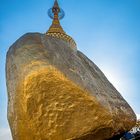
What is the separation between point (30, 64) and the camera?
2078mm

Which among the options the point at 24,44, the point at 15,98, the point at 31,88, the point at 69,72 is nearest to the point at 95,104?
the point at 69,72

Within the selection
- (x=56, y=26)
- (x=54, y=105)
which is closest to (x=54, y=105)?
(x=54, y=105)

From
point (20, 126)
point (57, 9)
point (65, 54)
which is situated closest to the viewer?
point (20, 126)

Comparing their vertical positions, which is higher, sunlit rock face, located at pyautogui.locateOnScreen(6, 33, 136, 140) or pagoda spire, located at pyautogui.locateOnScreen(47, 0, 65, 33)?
pagoda spire, located at pyautogui.locateOnScreen(47, 0, 65, 33)

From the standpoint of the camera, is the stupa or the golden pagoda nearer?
the stupa

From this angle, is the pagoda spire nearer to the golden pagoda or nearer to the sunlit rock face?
the golden pagoda

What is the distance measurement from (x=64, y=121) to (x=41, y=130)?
0.20 m

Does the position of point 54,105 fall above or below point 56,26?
below

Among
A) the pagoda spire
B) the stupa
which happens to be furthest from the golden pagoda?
the stupa

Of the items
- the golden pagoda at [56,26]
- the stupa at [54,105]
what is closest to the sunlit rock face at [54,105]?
the stupa at [54,105]

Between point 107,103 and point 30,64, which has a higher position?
point 30,64

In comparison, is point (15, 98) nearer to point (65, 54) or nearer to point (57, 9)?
point (65, 54)

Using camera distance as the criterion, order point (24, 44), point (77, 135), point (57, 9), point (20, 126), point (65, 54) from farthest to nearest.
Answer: point (57, 9) < point (65, 54) < point (24, 44) < point (20, 126) < point (77, 135)

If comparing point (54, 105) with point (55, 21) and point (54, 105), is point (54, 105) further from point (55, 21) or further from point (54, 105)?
point (55, 21)
